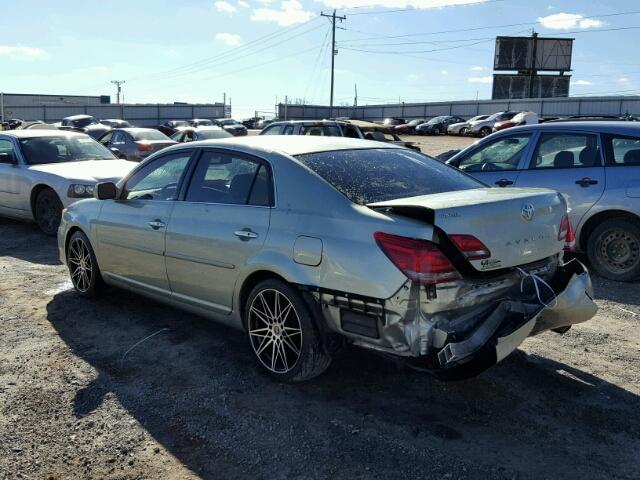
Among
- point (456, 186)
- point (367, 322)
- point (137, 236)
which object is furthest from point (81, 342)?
point (456, 186)

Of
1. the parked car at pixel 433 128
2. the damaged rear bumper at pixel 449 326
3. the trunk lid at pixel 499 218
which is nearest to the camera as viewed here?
the damaged rear bumper at pixel 449 326

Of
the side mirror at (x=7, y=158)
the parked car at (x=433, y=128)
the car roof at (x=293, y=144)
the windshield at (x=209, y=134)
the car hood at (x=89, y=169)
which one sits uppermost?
the parked car at (x=433, y=128)

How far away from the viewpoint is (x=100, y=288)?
19.7 ft

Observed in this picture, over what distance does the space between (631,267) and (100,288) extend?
5376 millimetres

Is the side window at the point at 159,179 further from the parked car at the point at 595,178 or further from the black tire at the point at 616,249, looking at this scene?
the black tire at the point at 616,249

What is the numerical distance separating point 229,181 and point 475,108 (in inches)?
2143

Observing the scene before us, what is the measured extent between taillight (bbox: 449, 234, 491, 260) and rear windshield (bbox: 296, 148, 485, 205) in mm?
649

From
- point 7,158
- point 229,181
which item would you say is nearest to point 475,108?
point 7,158

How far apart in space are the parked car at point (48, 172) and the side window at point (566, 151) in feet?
18.5

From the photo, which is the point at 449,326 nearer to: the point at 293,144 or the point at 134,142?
the point at 293,144

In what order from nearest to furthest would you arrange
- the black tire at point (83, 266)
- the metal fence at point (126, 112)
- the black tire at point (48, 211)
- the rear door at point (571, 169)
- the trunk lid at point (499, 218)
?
the trunk lid at point (499, 218) → the black tire at point (83, 266) → the rear door at point (571, 169) → the black tire at point (48, 211) → the metal fence at point (126, 112)

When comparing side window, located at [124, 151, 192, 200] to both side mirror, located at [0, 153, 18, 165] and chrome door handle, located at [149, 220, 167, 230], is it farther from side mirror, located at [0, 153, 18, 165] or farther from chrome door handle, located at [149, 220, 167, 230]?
side mirror, located at [0, 153, 18, 165]

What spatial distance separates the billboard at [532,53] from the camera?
69.4 metres

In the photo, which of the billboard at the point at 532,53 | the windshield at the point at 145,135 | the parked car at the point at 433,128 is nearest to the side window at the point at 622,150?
the windshield at the point at 145,135
